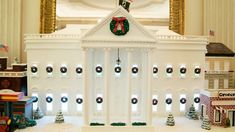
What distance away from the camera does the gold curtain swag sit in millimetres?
15805

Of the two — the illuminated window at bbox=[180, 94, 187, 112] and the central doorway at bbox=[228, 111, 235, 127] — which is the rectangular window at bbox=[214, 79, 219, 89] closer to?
the illuminated window at bbox=[180, 94, 187, 112]

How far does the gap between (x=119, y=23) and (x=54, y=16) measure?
20.8ft

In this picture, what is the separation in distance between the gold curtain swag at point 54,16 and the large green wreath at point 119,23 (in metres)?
5.75

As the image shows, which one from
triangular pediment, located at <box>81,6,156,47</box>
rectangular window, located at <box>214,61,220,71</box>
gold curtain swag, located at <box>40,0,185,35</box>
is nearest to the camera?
triangular pediment, located at <box>81,6,156,47</box>

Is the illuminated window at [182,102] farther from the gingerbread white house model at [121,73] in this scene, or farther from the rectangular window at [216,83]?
the rectangular window at [216,83]

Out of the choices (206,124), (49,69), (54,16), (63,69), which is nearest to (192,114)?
(206,124)

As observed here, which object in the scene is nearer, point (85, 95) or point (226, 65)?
point (85, 95)

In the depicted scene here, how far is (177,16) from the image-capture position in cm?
1612

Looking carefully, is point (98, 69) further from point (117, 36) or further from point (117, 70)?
point (117, 36)

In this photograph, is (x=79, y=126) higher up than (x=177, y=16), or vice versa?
(x=177, y=16)

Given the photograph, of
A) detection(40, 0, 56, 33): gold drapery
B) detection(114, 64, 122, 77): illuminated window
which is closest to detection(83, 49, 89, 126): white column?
detection(114, 64, 122, 77): illuminated window

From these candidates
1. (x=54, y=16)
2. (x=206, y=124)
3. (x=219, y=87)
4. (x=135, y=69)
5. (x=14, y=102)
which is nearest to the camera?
(x=206, y=124)

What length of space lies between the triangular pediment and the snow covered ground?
3.66 metres

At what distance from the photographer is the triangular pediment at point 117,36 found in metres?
11.0
